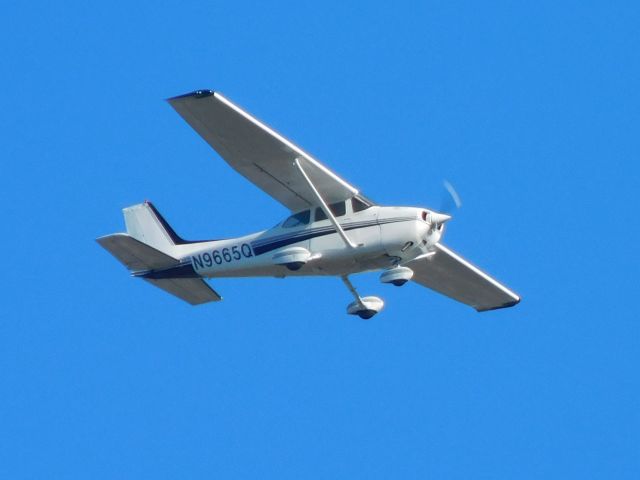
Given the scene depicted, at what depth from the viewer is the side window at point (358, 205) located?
90.9 ft

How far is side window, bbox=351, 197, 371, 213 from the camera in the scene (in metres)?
27.7

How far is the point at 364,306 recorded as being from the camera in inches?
1144

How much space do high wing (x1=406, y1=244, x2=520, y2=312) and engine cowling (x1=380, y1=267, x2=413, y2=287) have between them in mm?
3345

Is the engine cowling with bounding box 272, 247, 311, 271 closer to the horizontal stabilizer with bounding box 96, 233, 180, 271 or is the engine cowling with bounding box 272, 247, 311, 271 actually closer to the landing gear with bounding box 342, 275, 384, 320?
the landing gear with bounding box 342, 275, 384, 320

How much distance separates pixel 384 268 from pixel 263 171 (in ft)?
9.52

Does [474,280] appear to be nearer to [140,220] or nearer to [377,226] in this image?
[377,226]

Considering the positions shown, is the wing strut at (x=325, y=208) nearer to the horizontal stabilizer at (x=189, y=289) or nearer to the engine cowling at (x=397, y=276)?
the engine cowling at (x=397, y=276)

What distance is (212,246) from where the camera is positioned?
29.6 m

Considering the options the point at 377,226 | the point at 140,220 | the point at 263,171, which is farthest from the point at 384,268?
the point at 140,220

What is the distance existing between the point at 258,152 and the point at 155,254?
3527mm

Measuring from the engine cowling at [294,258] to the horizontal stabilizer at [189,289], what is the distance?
2.87 meters

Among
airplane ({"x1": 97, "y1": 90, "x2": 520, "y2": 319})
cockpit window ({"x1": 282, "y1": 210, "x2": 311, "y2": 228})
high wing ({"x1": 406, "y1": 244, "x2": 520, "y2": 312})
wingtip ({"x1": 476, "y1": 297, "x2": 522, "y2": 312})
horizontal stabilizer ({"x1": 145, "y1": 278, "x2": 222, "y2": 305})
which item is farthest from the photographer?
wingtip ({"x1": 476, "y1": 297, "x2": 522, "y2": 312})

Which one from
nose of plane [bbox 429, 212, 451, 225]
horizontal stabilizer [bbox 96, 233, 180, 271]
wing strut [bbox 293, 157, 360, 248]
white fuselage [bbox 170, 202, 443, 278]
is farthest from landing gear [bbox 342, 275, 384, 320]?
horizontal stabilizer [bbox 96, 233, 180, 271]

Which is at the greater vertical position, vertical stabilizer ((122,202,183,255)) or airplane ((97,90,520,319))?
vertical stabilizer ((122,202,183,255))
